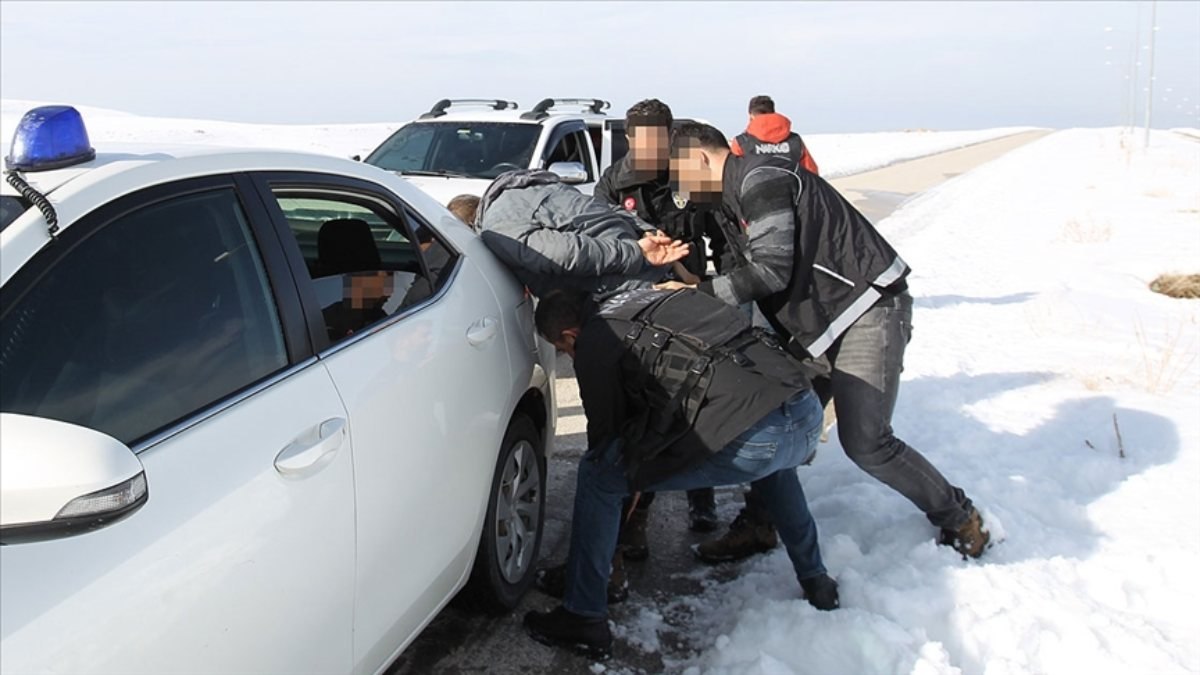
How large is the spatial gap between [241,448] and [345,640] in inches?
23.4

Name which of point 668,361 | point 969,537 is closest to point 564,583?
point 668,361

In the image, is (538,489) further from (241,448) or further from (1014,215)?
(1014,215)

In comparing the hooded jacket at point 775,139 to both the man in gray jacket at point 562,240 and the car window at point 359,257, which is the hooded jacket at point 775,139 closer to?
the man in gray jacket at point 562,240

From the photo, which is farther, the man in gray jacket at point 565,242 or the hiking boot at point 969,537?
the hiking boot at point 969,537

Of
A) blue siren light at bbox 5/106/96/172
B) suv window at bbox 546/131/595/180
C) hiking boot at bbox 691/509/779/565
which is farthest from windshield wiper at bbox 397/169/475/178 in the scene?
blue siren light at bbox 5/106/96/172

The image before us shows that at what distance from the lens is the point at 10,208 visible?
1.86m

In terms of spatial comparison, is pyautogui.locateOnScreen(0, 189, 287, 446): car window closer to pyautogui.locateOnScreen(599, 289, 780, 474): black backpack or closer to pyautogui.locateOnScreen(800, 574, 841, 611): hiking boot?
pyautogui.locateOnScreen(599, 289, 780, 474): black backpack

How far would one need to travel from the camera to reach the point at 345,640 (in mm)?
2291

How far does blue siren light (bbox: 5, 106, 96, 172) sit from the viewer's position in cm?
204

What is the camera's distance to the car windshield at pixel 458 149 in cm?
834

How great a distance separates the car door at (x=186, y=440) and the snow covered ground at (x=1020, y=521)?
5.36 feet

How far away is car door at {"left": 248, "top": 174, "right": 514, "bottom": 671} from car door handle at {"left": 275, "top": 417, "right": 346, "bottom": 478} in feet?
0.28

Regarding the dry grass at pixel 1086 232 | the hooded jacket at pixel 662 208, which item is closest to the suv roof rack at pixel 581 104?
the hooded jacket at pixel 662 208

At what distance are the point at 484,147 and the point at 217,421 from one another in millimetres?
6789
